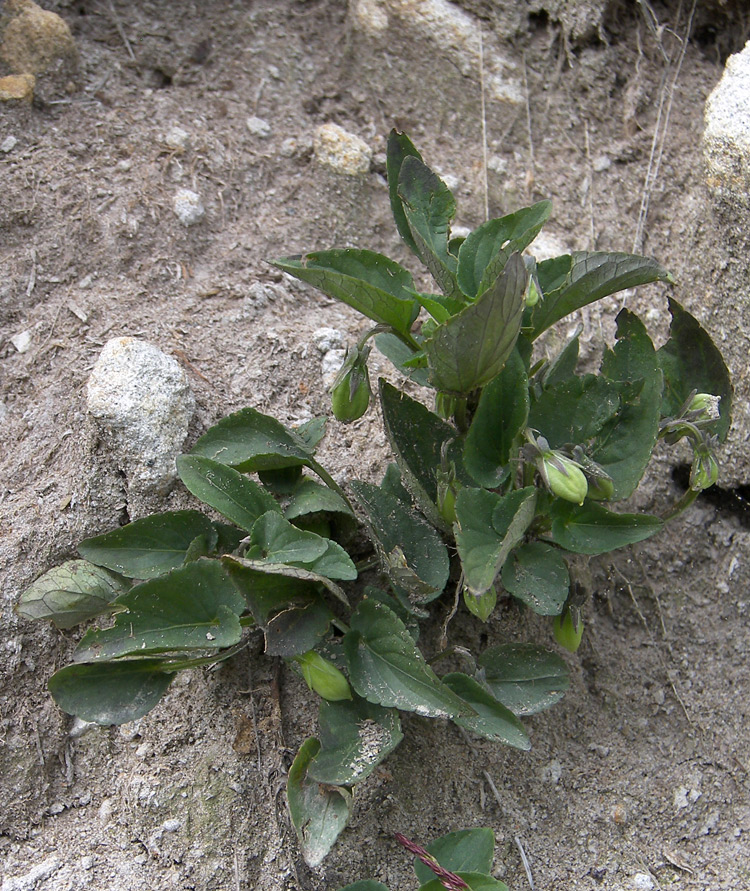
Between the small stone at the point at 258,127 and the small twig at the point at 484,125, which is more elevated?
the small twig at the point at 484,125

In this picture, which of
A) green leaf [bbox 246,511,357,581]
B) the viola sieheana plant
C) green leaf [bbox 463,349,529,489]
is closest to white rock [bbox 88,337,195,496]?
the viola sieheana plant

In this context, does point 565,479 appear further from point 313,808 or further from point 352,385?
point 313,808

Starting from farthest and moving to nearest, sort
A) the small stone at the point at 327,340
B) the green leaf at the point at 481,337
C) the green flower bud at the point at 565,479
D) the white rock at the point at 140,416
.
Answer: the small stone at the point at 327,340 → the white rock at the point at 140,416 → the green flower bud at the point at 565,479 → the green leaf at the point at 481,337

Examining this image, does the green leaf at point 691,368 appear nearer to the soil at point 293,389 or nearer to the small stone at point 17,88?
the soil at point 293,389

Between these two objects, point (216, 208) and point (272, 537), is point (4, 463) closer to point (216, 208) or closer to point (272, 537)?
point (272, 537)

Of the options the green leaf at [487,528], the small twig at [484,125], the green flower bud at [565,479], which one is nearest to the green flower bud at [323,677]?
the green leaf at [487,528]

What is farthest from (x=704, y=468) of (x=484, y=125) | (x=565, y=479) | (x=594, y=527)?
(x=484, y=125)
